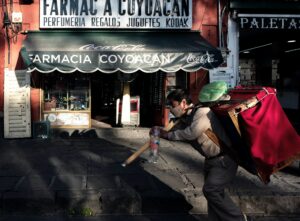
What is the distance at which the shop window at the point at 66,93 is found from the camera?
11758 millimetres

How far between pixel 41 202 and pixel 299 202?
3.45 metres

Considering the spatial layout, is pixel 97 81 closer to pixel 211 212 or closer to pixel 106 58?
pixel 106 58

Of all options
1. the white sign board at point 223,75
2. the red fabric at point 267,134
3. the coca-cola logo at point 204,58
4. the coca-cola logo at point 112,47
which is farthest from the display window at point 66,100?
the red fabric at point 267,134

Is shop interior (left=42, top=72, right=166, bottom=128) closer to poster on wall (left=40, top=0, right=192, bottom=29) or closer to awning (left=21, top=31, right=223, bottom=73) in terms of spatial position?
poster on wall (left=40, top=0, right=192, bottom=29)

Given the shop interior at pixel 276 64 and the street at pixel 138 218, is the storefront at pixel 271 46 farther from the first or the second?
the street at pixel 138 218

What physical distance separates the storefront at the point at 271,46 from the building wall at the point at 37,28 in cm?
60

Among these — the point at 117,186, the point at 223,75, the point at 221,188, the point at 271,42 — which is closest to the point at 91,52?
the point at 223,75

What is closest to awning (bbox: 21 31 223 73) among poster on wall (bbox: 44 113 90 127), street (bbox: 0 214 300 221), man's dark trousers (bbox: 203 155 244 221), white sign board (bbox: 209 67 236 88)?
white sign board (bbox: 209 67 236 88)

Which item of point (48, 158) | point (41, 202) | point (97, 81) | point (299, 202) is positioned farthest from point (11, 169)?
point (97, 81)

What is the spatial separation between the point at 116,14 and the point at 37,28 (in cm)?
202

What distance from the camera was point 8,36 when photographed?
35.8 ft

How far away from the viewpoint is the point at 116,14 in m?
11.1

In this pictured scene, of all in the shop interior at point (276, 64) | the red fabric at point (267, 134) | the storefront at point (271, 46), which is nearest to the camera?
the red fabric at point (267, 134)

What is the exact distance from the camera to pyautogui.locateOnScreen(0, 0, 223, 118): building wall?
11.0 metres
